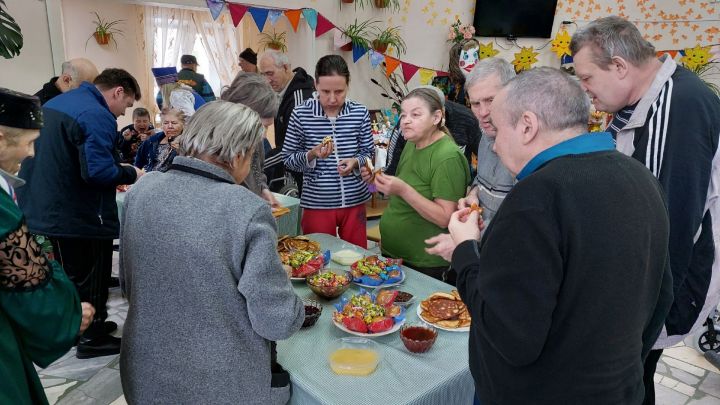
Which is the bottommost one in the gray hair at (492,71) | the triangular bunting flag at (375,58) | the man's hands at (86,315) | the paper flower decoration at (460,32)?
the man's hands at (86,315)

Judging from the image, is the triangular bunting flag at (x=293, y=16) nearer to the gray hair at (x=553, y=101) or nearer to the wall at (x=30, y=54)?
the wall at (x=30, y=54)

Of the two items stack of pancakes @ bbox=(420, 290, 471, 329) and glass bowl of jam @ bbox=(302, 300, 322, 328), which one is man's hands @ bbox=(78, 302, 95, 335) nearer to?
glass bowl of jam @ bbox=(302, 300, 322, 328)

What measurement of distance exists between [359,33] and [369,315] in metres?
5.22

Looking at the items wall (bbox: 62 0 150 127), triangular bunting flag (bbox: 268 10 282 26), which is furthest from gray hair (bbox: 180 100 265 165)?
wall (bbox: 62 0 150 127)

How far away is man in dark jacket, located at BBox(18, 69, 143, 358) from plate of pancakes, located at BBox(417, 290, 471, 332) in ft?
5.77

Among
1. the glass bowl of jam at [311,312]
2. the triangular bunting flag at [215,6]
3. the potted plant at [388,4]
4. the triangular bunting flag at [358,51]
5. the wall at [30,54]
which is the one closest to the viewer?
the glass bowl of jam at [311,312]

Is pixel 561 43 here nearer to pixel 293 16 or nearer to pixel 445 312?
pixel 293 16

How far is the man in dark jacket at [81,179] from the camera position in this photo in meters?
2.34

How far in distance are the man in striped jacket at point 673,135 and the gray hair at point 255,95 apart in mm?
1526

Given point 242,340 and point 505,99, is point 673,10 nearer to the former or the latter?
point 505,99

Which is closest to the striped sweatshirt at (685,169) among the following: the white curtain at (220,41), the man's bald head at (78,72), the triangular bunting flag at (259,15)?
the man's bald head at (78,72)

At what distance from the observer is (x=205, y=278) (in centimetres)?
116

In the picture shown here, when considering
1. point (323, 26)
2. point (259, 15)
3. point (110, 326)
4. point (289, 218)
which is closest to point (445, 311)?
point (289, 218)

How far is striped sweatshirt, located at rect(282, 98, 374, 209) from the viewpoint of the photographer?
259cm
